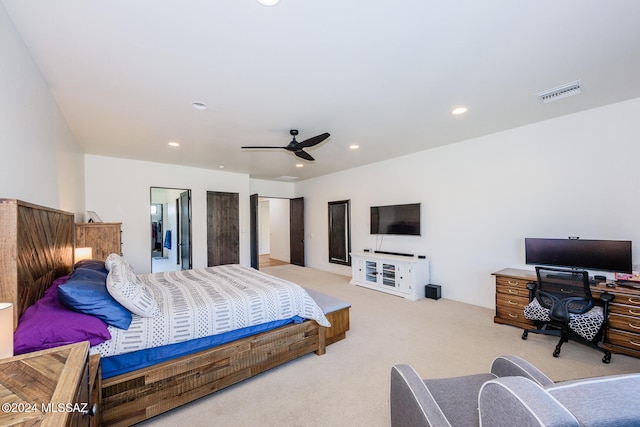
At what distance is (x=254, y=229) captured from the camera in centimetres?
709

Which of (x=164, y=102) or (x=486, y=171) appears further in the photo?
(x=486, y=171)

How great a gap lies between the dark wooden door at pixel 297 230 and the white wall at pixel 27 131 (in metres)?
5.56

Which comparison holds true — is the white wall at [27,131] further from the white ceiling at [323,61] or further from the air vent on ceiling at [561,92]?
the air vent on ceiling at [561,92]

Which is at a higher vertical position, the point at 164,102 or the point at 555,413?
the point at 164,102

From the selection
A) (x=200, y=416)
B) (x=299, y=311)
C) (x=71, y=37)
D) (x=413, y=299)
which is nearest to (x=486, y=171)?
(x=413, y=299)

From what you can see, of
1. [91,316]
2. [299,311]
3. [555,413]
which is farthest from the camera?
[299,311]

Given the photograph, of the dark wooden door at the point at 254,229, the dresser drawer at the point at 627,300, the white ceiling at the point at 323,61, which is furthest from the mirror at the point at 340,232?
the dresser drawer at the point at 627,300

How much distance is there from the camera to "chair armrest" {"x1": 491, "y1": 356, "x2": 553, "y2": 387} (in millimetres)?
1266

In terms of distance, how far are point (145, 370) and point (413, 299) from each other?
402 centimetres

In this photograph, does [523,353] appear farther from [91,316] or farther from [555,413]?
[91,316]

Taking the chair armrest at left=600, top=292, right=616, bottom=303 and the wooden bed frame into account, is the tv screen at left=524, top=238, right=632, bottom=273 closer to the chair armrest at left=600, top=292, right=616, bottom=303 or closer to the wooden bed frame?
the chair armrest at left=600, top=292, right=616, bottom=303

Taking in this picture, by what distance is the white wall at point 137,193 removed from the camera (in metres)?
5.25

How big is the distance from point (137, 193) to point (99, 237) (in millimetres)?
1958

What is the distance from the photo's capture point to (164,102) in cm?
293
